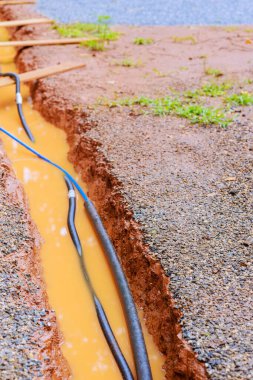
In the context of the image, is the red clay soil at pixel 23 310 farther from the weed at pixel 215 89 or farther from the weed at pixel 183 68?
the weed at pixel 183 68

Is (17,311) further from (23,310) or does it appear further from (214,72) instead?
(214,72)

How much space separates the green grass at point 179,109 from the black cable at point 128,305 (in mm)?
1725

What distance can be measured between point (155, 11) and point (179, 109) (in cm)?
520

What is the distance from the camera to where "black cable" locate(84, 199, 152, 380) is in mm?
2869

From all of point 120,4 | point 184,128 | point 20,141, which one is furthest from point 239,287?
point 120,4

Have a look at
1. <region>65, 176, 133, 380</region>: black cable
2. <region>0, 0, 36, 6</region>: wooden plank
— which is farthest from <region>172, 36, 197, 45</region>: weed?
<region>65, 176, 133, 380</region>: black cable

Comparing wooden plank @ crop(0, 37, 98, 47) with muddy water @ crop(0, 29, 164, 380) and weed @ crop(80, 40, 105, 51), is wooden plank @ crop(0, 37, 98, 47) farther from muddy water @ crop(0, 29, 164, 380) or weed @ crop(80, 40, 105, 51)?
muddy water @ crop(0, 29, 164, 380)

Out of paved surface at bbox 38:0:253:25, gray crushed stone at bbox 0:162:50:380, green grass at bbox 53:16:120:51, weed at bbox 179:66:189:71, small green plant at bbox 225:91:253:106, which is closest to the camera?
gray crushed stone at bbox 0:162:50:380

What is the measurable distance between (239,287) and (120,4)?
8524 mm

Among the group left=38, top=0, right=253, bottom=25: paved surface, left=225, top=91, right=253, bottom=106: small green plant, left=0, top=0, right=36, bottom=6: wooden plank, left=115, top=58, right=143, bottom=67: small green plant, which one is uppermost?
left=0, top=0, right=36, bottom=6: wooden plank

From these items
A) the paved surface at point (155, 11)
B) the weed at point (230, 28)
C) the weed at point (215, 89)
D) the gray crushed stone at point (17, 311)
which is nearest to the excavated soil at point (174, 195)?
the weed at point (215, 89)

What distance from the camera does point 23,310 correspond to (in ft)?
9.58

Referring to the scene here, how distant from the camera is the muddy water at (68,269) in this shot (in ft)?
10.1

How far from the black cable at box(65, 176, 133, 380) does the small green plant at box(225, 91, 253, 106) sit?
92.4 inches
